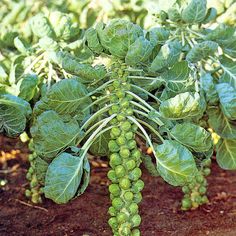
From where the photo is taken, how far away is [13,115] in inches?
106

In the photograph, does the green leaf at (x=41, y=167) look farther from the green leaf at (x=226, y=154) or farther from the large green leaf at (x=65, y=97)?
the green leaf at (x=226, y=154)

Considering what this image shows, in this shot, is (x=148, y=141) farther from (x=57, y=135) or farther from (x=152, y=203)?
(x=152, y=203)

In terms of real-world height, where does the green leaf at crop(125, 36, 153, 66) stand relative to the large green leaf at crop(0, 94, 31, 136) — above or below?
above

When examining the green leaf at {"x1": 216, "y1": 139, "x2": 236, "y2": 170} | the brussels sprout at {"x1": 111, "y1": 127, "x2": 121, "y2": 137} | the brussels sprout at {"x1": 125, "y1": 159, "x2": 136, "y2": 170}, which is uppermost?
the brussels sprout at {"x1": 111, "y1": 127, "x2": 121, "y2": 137}

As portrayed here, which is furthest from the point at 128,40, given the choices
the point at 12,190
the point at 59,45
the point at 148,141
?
the point at 12,190

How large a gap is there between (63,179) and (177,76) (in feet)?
2.38

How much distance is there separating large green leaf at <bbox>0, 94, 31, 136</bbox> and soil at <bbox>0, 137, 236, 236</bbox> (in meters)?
0.62

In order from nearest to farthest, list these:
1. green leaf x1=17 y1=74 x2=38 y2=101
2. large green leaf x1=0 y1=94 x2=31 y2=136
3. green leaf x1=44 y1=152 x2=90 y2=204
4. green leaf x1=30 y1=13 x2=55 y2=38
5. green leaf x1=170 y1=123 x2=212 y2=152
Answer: green leaf x1=44 y1=152 x2=90 y2=204 → green leaf x1=170 y1=123 x2=212 y2=152 → large green leaf x1=0 y1=94 x2=31 y2=136 → green leaf x1=17 y1=74 x2=38 y2=101 → green leaf x1=30 y1=13 x2=55 y2=38

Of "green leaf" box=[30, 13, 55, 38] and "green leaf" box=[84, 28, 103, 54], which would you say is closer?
"green leaf" box=[84, 28, 103, 54]

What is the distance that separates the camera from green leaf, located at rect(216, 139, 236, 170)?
2992mm

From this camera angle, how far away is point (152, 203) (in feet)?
11.4

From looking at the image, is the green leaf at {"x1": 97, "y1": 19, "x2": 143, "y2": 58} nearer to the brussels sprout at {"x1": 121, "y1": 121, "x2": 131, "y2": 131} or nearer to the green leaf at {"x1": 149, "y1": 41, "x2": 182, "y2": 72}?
the green leaf at {"x1": 149, "y1": 41, "x2": 182, "y2": 72}

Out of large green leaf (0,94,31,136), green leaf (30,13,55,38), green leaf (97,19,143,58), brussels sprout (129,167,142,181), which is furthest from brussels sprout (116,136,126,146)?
green leaf (30,13,55,38)

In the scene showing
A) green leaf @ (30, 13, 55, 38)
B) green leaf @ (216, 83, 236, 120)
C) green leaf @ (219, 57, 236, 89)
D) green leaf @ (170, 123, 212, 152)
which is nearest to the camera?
green leaf @ (170, 123, 212, 152)
